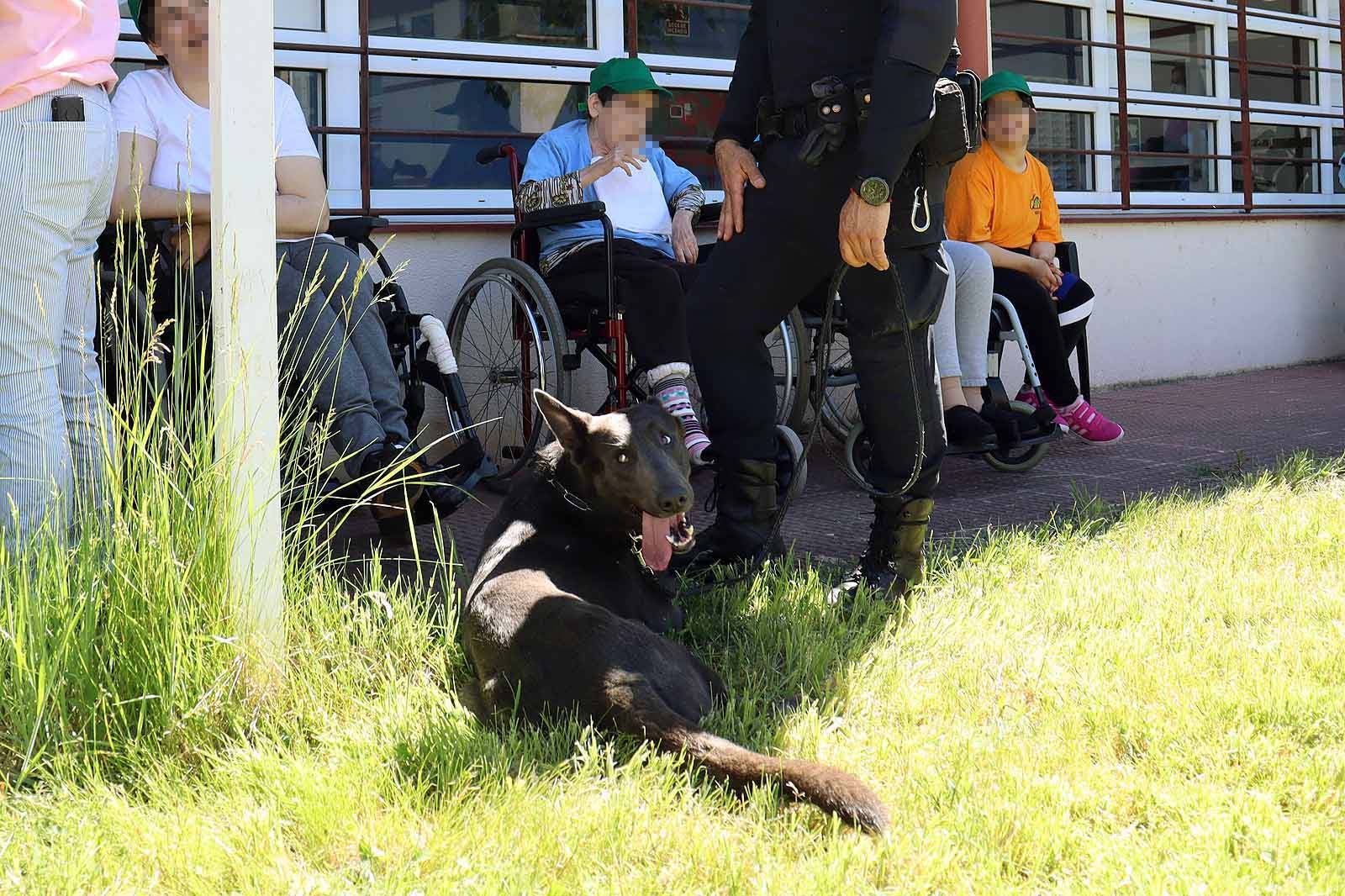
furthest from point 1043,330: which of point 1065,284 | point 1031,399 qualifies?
point 1065,284

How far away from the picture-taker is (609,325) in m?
4.36

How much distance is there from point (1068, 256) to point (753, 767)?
425cm

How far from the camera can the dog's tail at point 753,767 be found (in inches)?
74.9

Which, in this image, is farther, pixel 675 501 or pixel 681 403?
pixel 681 403

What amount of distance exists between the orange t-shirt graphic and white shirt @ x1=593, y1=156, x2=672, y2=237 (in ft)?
4.29

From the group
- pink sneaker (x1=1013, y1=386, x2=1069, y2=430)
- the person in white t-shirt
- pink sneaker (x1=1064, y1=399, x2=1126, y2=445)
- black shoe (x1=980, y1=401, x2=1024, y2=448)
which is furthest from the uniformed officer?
pink sneaker (x1=1064, y1=399, x2=1126, y2=445)

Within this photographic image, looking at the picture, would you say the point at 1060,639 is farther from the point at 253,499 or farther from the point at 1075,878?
the point at 253,499

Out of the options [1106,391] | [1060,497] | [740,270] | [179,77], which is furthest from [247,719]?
[1106,391]

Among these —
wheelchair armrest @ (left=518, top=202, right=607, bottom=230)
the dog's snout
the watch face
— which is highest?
wheelchair armrest @ (left=518, top=202, right=607, bottom=230)

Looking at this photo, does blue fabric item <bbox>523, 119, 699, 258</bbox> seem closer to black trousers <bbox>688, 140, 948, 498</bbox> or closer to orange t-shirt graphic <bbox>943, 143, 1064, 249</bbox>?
orange t-shirt graphic <bbox>943, 143, 1064, 249</bbox>

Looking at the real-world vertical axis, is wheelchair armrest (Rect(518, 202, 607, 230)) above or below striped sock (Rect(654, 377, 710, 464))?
above

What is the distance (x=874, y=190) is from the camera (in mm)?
2877

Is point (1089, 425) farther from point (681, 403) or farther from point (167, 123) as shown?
point (167, 123)

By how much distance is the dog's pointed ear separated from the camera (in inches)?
112
